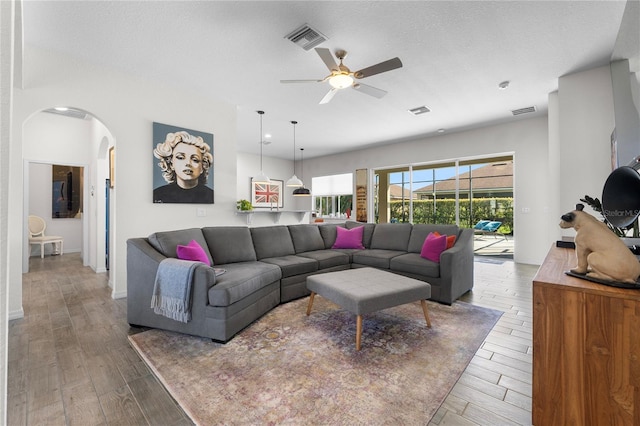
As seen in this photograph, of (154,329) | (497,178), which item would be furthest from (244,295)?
(497,178)

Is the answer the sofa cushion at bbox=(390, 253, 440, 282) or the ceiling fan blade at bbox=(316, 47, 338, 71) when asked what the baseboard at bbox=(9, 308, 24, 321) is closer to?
the ceiling fan blade at bbox=(316, 47, 338, 71)

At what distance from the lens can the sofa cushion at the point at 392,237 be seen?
4352 millimetres

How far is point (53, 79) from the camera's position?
310cm

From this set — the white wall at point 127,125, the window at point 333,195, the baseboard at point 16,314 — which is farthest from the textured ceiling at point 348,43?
the window at point 333,195

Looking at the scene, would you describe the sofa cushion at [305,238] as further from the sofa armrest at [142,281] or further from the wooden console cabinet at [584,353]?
the wooden console cabinet at [584,353]

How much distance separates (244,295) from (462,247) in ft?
8.81

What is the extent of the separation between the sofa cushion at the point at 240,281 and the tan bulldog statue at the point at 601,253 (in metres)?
2.25

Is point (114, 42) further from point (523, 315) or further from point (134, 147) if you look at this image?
point (523, 315)

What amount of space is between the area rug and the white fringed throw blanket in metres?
0.25

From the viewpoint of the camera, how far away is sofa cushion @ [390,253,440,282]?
334 cm

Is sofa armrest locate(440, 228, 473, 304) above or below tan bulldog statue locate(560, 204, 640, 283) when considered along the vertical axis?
below

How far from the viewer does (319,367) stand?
198cm

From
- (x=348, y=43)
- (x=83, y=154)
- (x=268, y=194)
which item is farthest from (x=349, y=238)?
(x=83, y=154)

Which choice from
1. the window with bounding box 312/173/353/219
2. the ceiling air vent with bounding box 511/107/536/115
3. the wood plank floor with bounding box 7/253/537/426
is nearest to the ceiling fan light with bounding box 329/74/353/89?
the wood plank floor with bounding box 7/253/537/426
